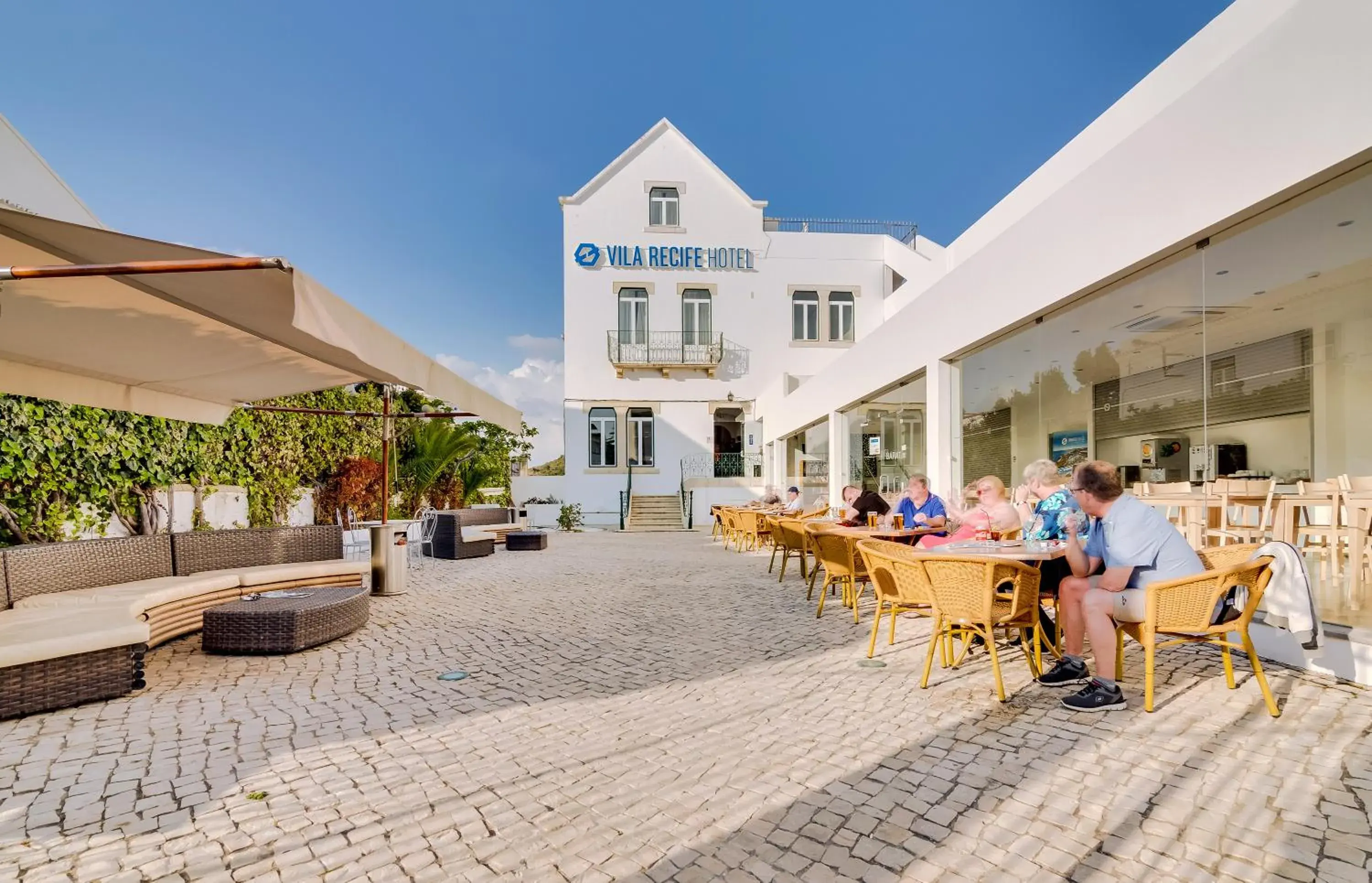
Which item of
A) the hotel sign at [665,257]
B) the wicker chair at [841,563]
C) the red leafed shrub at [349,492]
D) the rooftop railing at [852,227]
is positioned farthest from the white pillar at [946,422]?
the rooftop railing at [852,227]

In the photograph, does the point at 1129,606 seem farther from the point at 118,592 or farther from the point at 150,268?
the point at 118,592

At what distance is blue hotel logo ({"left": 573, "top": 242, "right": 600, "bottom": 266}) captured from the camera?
2002 centimetres

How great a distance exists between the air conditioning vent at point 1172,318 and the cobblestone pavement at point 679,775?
215 cm

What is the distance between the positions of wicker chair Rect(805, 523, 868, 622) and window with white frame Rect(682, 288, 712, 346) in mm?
14687

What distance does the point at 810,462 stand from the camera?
15.1m

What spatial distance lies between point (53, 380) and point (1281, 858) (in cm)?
700

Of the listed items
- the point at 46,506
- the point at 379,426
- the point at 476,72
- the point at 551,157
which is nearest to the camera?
the point at 46,506

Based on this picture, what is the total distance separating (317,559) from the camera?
651cm

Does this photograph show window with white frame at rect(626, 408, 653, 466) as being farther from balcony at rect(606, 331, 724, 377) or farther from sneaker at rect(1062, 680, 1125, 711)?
sneaker at rect(1062, 680, 1125, 711)

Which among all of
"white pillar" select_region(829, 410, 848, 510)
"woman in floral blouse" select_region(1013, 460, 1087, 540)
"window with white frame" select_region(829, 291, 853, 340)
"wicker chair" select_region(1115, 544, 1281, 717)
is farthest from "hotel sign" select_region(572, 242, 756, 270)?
"wicker chair" select_region(1115, 544, 1281, 717)

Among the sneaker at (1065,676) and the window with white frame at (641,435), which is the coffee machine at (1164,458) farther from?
the window with white frame at (641,435)

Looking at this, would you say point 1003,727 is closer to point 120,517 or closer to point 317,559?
point 317,559

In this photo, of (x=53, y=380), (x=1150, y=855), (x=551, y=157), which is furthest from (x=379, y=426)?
Result: (x=551, y=157)

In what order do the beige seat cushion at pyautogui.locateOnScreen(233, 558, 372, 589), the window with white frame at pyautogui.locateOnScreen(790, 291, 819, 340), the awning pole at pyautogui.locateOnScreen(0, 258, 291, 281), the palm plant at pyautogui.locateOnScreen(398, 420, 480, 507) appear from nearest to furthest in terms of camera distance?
1. the awning pole at pyautogui.locateOnScreen(0, 258, 291, 281)
2. the beige seat cushion at pyautogui.locateOnScreen(233, 558, 372, 589)
3. the palm plant at pyautogui.locateOnScreen(398, 420, 480, 507)
4. the window with white frame at pyautogui.locateOnScreen(790, 291, 819, 340)
